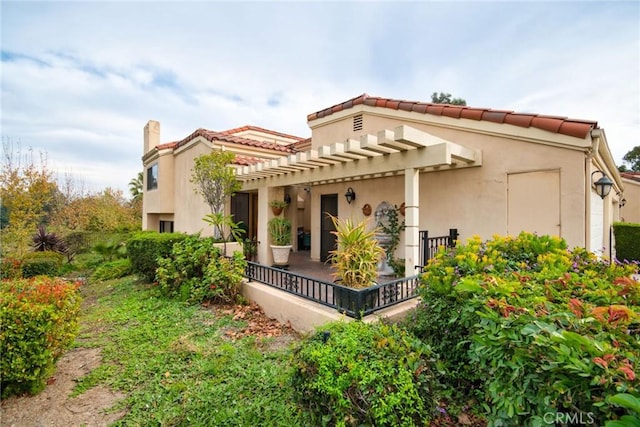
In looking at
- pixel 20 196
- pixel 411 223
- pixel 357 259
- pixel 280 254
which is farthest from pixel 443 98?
pixel 20 196

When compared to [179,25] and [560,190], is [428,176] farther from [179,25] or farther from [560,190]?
[179,25]

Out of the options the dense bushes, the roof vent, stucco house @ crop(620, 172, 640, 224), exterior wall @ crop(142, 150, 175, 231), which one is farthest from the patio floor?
stucco house @ crop(620, 172, 640, 224)

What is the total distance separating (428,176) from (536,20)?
430cm

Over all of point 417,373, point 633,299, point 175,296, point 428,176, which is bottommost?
point 175,296

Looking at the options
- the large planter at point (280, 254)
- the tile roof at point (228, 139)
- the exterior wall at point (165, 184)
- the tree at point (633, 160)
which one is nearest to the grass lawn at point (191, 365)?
the large planter at point (280, 254)

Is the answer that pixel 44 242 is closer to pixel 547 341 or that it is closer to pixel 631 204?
pixel 547 341

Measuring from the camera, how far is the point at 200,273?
7.32 metres

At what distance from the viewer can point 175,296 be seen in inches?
281

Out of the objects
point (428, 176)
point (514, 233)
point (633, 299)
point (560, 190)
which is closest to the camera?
point (633, 299)

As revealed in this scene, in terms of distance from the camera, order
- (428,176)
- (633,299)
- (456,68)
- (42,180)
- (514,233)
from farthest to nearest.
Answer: (42,180) → (456,68) → (428,176) → (514,233) → (633,299)

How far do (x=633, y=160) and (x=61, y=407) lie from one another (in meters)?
43.3

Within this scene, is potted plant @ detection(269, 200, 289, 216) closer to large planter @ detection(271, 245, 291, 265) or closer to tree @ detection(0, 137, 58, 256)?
large planter @ detection(271, 245, 291, 265)

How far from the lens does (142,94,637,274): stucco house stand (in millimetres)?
5488

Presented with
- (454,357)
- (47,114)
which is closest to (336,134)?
(454,357)
